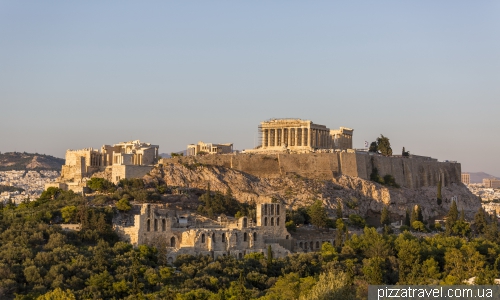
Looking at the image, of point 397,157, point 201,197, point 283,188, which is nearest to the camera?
point 201,197

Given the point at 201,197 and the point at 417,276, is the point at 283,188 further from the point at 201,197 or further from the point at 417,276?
the point at 417,276

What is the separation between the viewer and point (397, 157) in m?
87.1

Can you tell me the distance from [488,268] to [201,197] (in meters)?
20.7

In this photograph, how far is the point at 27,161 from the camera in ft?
472

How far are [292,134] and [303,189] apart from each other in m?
12.6

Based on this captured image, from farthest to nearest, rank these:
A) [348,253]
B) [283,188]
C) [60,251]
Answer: [283,188] < [348,253] < [60,251]

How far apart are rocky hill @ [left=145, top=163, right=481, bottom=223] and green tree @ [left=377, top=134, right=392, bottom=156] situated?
334 inches

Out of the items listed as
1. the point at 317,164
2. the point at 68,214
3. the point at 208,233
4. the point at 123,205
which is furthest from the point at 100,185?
the point at 317,164

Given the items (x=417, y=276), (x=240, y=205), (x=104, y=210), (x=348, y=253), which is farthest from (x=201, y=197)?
(x=417, y=276)

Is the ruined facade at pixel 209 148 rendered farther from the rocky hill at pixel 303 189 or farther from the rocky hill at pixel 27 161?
the rocky hill at pixel 27 161

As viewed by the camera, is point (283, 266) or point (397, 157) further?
point (397, 157)

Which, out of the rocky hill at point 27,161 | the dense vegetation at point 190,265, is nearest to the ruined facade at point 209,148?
the dense vegetation at point 190,265

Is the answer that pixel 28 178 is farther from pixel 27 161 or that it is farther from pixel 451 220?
pixel 451 220

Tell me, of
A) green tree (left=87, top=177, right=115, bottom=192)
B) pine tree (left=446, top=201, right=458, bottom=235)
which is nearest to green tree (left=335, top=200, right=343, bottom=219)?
pine tree (left=446, top=201, right=458, bottom=235)
